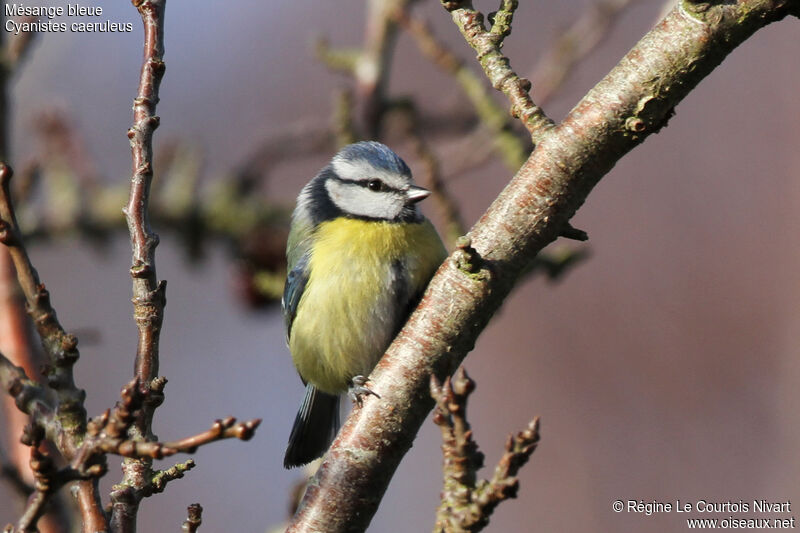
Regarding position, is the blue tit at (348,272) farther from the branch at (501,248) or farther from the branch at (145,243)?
the branch at (145,243)

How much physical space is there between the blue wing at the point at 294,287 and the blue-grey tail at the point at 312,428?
37 centimetres

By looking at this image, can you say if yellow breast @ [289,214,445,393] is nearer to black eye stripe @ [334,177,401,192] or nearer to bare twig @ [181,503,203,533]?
black eye stripe @ [334,177,401,192]

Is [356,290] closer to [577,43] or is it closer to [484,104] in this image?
[484,104]

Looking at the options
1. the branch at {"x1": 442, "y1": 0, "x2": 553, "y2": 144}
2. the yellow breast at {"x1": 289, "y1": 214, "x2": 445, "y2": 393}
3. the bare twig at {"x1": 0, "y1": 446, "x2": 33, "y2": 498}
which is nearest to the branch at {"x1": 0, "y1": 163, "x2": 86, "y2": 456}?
the bare twig at {"x1": 0, "y1": 446, "x2": 33, "y2": 498}

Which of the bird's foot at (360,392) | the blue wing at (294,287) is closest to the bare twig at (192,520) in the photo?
the bird's foot at (360,392)

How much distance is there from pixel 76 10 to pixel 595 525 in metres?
→ 4.28

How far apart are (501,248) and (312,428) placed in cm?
169

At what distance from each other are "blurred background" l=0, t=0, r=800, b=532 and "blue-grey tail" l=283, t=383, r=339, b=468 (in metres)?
0.89

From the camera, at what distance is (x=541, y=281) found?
6.11 metres

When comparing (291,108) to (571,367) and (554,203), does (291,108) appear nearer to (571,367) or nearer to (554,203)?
(571,367)

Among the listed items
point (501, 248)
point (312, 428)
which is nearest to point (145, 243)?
point (501, 248)

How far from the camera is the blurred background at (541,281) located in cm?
495

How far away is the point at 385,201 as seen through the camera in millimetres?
3342

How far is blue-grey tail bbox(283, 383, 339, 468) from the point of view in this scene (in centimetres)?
354
